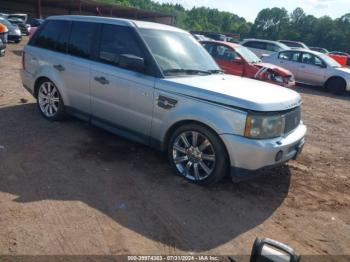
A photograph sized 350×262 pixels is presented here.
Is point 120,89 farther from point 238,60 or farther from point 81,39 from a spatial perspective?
point 238,60

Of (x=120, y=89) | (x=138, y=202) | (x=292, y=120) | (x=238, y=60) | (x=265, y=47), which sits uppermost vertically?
(x=265, y=47)

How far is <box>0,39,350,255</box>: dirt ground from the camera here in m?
3.27

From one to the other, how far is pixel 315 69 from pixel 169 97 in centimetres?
1132

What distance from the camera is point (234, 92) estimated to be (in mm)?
4168

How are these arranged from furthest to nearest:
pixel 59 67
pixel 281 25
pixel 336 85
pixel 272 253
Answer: pixel 281 25 < pixel 336 85 < pixel 59 67 < pixel 272 253

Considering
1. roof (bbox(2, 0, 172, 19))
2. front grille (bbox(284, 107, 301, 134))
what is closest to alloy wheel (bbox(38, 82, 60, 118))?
front grille (bbox(284, 107, 301, 134))

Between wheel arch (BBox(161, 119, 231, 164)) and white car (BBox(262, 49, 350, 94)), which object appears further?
white car (BBox(262, 49, 350, 94))

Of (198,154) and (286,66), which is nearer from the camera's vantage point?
(198,154)

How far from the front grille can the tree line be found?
64.6 meters

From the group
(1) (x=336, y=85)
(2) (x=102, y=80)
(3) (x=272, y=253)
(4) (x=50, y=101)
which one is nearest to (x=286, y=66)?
(1) (x=336, y=85)

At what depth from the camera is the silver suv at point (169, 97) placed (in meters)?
4.02

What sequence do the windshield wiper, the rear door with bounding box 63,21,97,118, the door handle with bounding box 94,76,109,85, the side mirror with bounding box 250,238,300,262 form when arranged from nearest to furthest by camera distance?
the side mirror with bounding box 250,238,300,262 → the windshield wiper → the door handle with bounding box 94,76,109,85 → the rear door with bounding box 63,21,97,118

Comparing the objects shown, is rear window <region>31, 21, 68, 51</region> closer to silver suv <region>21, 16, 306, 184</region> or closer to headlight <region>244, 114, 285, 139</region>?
silver suv <region>21, 16, 306, 184</region>

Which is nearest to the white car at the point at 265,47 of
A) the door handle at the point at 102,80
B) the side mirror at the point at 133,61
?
the door handle at the point at 102,80
